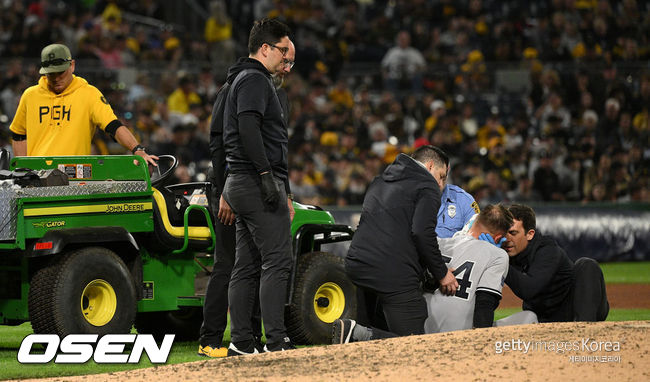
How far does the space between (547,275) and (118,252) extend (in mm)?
3291

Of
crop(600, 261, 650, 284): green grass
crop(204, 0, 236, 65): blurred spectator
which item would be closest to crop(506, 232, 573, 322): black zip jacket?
crop(600, 261, 650, 284): green grass

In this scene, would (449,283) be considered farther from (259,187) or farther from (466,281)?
(259,187)

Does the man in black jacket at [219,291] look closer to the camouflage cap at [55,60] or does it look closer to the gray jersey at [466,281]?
the gray jersey at [466,281]

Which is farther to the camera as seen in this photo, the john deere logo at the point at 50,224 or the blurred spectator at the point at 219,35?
the blurred spectator at the point at 219,35

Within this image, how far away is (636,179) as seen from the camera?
1797 cm

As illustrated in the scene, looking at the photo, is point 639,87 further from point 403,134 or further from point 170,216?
point 170,216

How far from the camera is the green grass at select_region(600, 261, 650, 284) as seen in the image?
15.0 meters

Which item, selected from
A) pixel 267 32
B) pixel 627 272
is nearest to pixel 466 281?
pixel 267 32

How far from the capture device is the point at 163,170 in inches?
346

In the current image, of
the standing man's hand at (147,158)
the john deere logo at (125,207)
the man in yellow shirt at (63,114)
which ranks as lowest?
the john deere logo at (125,207)

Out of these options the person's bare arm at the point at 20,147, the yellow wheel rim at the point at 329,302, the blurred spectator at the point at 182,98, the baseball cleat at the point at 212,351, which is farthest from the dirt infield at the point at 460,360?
the blurred spectator at the point at 182,98

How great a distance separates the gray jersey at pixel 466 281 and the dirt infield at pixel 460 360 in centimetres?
55

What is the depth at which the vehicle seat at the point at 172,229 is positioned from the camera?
8.26 metres

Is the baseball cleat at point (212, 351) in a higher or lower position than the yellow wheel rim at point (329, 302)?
lower
